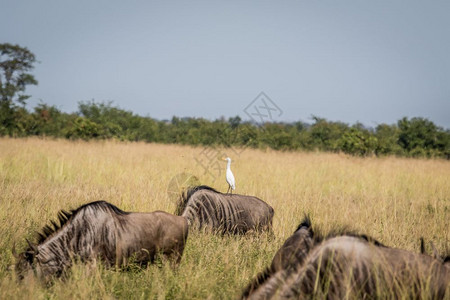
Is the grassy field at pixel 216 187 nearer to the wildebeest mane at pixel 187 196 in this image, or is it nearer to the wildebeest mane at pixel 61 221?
the wildebeest mane at pixel 61 221

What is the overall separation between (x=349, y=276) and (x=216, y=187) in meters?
6.04

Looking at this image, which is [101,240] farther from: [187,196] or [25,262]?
[187,196]

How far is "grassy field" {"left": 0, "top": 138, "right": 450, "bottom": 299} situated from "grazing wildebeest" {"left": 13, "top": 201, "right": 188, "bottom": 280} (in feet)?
0.52

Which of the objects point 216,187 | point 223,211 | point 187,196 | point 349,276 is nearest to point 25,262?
point 187,196

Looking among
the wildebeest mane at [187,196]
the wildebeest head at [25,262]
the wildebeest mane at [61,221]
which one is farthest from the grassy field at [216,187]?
the wildebeest mane at [187,196]

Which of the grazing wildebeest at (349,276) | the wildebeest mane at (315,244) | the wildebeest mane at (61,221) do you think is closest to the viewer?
the grazing wildebeest at (349,276)

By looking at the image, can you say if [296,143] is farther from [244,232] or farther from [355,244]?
[355,244]

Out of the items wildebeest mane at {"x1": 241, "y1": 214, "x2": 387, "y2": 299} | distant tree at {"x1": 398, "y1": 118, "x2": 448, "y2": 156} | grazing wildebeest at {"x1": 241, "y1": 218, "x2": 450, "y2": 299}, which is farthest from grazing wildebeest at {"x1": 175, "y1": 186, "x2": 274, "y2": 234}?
distant tree at {"x1": 398, "y1": 118, "x2": 448, "y2": 156}

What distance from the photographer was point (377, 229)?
534 cm

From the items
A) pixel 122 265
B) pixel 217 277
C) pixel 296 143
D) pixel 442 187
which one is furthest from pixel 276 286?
pixel 296 143

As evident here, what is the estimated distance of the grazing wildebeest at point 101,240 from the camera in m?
3.12

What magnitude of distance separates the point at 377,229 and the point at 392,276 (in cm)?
336

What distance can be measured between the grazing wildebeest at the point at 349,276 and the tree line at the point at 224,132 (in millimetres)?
15641

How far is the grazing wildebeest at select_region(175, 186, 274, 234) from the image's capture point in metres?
4.62
